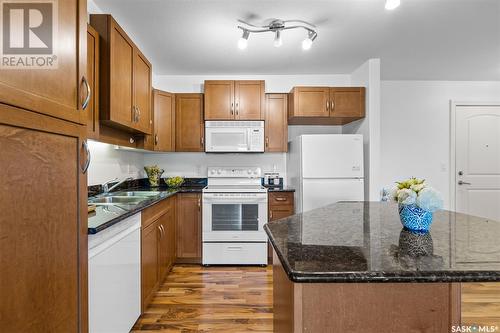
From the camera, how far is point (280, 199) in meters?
3.25

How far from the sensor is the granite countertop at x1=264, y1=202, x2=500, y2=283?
0.72 meters

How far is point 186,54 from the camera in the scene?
303cm

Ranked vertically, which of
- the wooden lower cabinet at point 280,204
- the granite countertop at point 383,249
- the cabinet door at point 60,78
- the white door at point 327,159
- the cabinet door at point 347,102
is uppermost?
the cabinet door at point 347,102

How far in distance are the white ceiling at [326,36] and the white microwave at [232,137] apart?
754 millimetres

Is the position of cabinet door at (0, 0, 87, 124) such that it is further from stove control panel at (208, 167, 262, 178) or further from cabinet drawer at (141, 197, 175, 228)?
stove control panel at (208, 167, 262, 178)

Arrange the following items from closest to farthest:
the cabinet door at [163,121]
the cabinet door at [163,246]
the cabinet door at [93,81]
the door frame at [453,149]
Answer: the cabinet door at [93,81], the cabinet door at [163,246], the cabinet door at [163,121], the door frame at [453,149]

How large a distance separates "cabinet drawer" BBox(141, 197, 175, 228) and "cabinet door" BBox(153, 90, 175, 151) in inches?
30.1

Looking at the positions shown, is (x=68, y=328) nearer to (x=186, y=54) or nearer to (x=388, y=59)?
(x=186, y=54)

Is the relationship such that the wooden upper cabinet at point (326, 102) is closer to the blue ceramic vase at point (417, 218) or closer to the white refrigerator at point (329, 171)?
the white refrigerator at point (329, 171)

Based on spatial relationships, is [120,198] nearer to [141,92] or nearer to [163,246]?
[163,246]

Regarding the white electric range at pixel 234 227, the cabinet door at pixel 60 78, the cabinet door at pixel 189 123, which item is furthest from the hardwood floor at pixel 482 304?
the cabinet door at pixel 189 123

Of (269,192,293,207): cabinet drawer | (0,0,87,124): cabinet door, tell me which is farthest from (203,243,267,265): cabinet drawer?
(0,0,87,124): cabinet door

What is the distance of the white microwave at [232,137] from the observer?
11.2ft

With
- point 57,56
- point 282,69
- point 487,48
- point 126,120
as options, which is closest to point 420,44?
point 487,48
